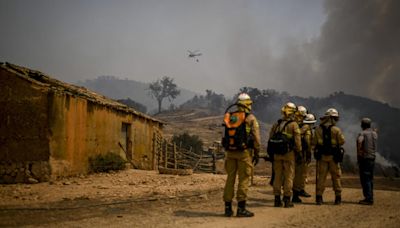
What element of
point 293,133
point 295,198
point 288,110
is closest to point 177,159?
point 295,198

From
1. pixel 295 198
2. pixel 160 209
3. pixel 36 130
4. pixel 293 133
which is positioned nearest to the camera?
pixel 160 209

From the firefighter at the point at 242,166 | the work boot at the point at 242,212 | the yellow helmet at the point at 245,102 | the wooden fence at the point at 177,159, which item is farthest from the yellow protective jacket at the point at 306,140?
the wooden fence at the point at 177,159

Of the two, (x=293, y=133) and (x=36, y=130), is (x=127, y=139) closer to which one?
(x=36, y=130)

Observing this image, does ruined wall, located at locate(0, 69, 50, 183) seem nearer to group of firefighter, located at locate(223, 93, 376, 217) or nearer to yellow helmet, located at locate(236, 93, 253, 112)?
group of firefighter, located at locate(223, 93, 376, 217)

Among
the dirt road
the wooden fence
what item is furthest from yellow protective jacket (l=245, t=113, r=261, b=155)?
the wooden fence

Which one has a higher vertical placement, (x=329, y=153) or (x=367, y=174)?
(x=329, y=153)

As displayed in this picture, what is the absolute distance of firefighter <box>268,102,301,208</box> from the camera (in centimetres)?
739

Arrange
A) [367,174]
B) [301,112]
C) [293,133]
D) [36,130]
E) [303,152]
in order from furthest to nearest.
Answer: [36,130], [301,112], [303,152], [367,174], [293,133]

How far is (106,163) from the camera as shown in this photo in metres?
14.9

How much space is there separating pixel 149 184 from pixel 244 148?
589 cm

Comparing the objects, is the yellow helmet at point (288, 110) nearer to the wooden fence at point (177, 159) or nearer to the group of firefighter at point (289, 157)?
the group of firefighter at point (289, 157)

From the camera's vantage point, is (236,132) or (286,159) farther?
(286,159)

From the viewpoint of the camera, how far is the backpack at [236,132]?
6.27 metres

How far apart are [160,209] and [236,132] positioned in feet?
6.81
